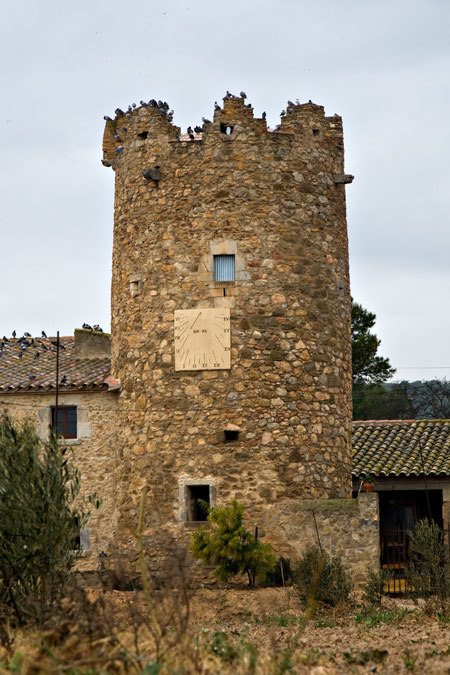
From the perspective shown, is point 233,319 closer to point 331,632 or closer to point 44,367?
point 44,367

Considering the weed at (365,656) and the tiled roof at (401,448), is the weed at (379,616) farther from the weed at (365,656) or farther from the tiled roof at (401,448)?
the tiled roof at (401,448)

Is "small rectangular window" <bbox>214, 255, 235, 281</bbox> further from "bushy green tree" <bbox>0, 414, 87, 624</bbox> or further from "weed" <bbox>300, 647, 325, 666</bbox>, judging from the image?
"weed" <bbox>300, 647, 325, 666</bbox>

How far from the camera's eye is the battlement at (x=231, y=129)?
768 inches

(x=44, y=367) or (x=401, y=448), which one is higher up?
(x=44, y=367)

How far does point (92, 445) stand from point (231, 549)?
414 centimetres

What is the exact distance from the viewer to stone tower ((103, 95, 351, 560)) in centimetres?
1864

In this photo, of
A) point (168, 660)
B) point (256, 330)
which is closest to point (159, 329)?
point (256, 330)

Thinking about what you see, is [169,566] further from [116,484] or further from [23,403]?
[23,403]

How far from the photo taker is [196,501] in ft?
62.0

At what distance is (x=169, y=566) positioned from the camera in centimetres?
1070

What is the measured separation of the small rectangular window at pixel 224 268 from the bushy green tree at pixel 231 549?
418cm

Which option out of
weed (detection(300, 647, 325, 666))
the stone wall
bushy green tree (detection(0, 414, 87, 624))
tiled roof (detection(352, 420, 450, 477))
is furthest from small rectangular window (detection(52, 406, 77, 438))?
weed (detection(300, 647, 325, 666))

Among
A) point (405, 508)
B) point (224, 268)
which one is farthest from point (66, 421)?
point (405, 508)

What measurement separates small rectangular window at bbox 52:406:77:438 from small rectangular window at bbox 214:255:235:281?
4.07m
